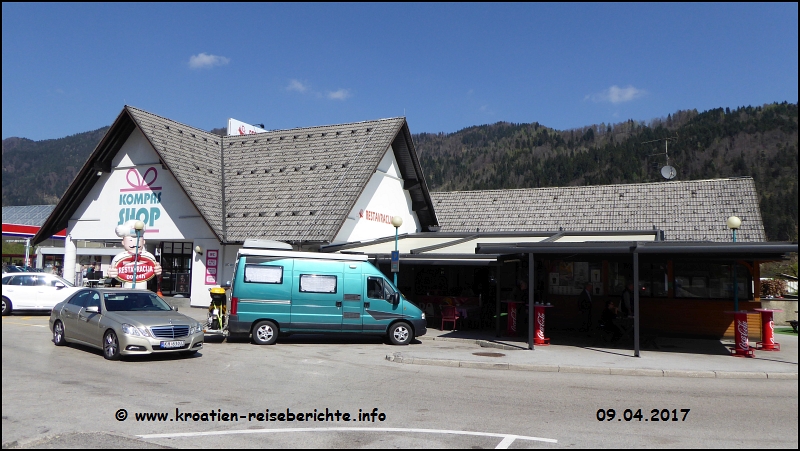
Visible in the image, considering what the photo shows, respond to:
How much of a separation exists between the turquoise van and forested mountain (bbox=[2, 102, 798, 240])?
70245 millimetres

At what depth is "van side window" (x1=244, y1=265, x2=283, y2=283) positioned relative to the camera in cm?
1603

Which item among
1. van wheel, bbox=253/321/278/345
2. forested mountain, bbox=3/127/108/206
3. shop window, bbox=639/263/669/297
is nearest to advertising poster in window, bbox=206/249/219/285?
van wheel, bbox=253/321/278/345

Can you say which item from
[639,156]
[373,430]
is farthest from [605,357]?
[639,156]

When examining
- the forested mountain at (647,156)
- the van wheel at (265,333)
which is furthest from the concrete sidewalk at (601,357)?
the forested mountain at (647,156)

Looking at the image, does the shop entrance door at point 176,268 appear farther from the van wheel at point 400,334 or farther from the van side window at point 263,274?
the van wheel at point 400,334

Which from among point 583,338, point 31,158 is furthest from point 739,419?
point 31,158

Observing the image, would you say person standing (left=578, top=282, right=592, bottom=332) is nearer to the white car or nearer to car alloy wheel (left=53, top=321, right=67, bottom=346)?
car alloy wheel (left=53, top=321, right=67, bottom=346)

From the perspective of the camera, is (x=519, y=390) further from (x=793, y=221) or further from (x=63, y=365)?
(x=793, y=221)

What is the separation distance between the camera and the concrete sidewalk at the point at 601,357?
41.6 feet

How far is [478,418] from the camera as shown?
26.5ft

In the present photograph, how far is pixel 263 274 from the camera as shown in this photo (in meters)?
16.1

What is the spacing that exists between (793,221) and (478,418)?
3161 inches

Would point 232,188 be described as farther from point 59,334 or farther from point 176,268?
point 59,334

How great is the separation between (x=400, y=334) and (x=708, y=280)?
9.83m
